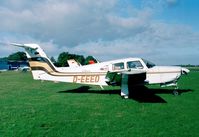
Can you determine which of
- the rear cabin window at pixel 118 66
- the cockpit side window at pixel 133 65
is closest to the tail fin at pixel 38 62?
the rear cabin window at pixel 118 66

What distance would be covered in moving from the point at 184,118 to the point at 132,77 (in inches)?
199

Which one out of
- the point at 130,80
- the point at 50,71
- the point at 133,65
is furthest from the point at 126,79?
the point at 50,71

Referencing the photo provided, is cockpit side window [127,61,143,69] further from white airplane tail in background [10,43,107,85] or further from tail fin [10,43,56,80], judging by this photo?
tail fin [10,43,56,80]

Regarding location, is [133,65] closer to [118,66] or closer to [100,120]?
[118,66]

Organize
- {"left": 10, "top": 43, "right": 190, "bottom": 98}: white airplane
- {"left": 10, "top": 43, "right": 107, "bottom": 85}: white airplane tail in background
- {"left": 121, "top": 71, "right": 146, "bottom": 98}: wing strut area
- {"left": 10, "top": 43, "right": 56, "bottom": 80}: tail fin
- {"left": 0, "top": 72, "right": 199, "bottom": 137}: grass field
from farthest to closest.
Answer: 1. {"left": 10, "top": 43, "right": 56, "bottom": 80}: tail fin
2. {"left": 10, "top": 43, "right": 107, "bottom": 85}: white airplane tail in background
3. {"left": 10, "top": 43, "right": 190, "bottom": 98}: white airplane
4. {"left": 121, "top": 71, "right": 146, "bottom": 98}: wing strut area
5. {"left": 0, "top": 72, "right": 199, "bottom": 137}: grass field

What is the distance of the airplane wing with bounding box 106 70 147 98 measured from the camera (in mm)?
12939

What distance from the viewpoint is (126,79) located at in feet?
43.5

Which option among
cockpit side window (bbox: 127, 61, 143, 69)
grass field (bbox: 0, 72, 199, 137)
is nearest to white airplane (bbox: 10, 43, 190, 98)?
cockpit side window (bbox: 127, 61, 143, 69)

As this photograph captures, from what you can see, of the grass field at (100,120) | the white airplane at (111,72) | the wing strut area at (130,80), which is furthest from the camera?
the white airplane at (111,72)

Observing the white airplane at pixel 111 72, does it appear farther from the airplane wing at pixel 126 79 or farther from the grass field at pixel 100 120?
the grass field at pixel 100 120

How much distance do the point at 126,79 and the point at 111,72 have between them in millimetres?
892

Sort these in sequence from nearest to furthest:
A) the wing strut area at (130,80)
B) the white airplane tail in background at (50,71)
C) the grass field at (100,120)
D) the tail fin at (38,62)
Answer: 1. the grass field at (100,120)
2. the wing strut area at (130,80)
3. the white airplane tail in background at (50,71)
4. the tail fin at (38,62)

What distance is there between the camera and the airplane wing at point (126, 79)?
42.5ft

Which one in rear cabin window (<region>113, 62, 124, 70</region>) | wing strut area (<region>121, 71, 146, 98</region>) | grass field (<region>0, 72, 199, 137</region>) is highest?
rear cabin window (<region>113, 62, 124, 70</region>)
